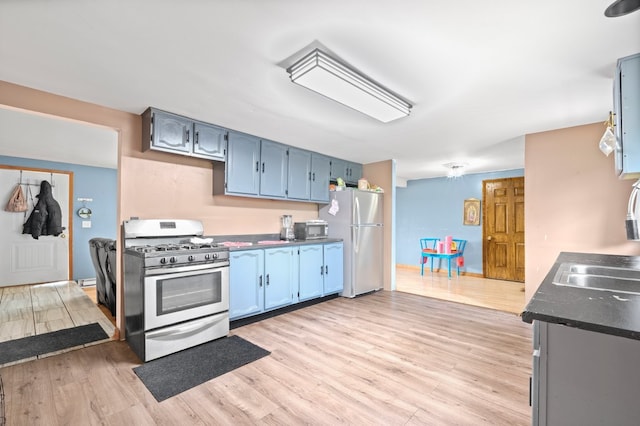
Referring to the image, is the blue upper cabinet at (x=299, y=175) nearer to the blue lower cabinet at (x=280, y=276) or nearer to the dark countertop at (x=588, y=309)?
the blue lower cabinet at (x=280, y=276)

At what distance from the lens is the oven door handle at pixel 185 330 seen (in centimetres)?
247

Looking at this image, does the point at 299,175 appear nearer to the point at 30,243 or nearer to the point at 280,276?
the point at 280,276

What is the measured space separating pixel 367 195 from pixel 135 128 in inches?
129

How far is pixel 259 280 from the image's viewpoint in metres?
3.45

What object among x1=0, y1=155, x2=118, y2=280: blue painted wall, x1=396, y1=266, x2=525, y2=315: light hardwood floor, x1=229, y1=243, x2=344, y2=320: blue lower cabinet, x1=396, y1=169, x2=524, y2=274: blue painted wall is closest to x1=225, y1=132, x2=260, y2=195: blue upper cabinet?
x1=229, y1=243, x2=344, y2=320: blue lower cabinet

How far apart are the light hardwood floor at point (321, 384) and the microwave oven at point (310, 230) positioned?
1.47 metres

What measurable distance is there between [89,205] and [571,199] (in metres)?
7.65

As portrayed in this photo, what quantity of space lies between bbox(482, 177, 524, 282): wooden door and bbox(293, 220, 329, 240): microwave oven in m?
3.81

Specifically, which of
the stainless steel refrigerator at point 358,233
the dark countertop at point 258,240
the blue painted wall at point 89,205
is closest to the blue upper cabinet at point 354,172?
the stainless steel refrigerator at point 358,233

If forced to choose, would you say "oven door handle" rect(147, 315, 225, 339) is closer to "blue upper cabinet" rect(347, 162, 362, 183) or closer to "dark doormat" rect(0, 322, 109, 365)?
"dark doormat" rect(0, 322, 109, 365)

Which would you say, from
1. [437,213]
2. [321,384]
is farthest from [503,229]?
[321,384]

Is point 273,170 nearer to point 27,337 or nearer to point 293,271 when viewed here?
point 293,271

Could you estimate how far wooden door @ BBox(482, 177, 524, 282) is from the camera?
5.79 m

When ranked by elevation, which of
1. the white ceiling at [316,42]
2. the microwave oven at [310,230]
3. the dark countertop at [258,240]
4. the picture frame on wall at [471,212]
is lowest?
the dark countertop at [258,240]
